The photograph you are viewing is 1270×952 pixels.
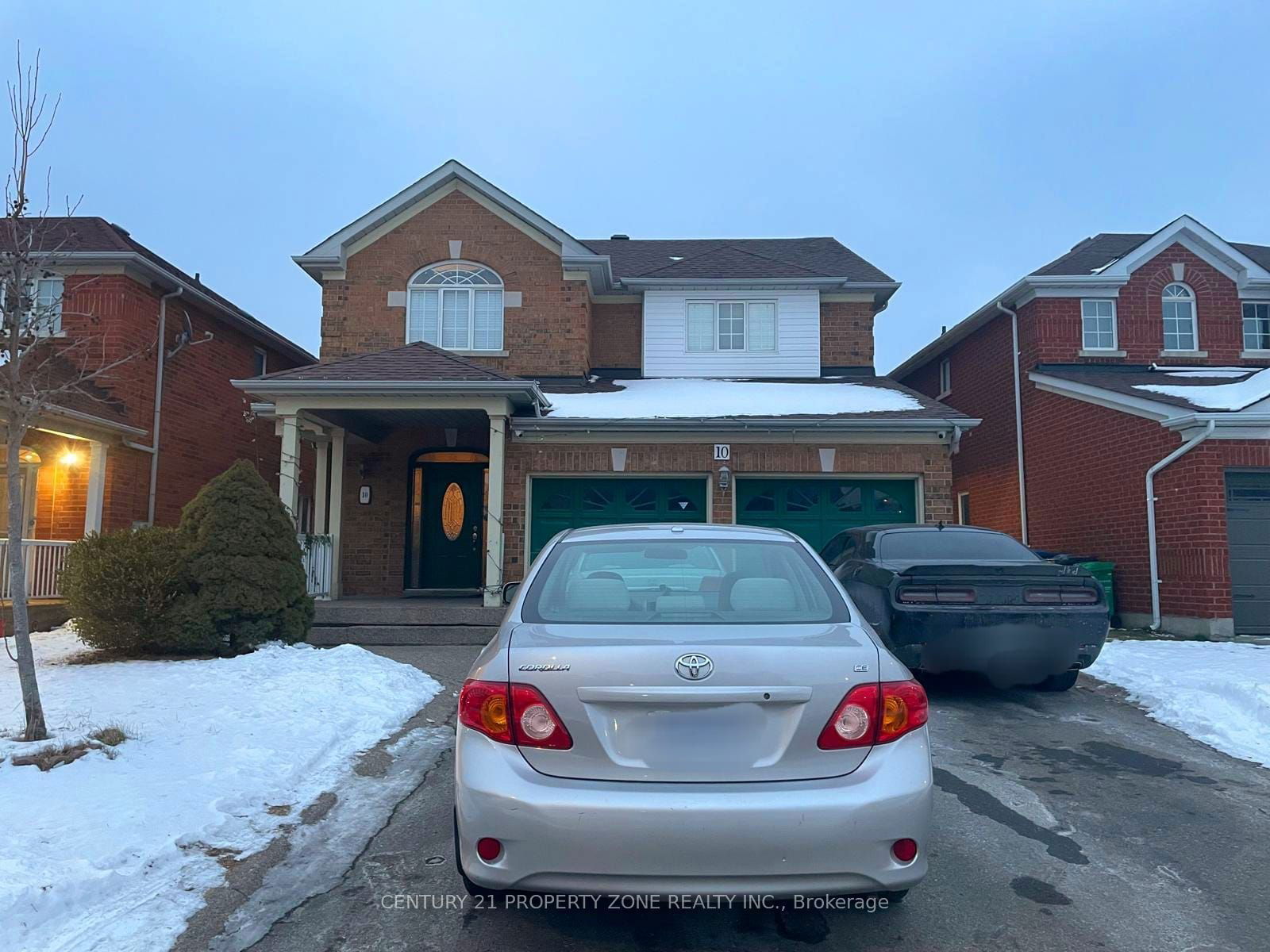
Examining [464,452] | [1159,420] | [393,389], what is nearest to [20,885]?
[393,389]

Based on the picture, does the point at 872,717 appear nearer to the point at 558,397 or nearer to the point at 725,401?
the point at 725,401

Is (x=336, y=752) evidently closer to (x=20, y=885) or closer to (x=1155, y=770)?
(x=20, y=885)

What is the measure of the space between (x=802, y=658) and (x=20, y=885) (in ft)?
9.62

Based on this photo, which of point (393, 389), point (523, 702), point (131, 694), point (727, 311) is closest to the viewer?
point (523, 702)

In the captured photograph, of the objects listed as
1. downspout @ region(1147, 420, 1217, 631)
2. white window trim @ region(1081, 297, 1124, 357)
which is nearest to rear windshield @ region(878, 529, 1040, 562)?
downspout @ region(1147, 420, 1217, 631)

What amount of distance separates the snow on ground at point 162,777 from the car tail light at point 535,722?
1.55 metres

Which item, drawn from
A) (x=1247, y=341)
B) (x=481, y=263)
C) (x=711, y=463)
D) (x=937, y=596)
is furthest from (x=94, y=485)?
(x=1247, y=341)

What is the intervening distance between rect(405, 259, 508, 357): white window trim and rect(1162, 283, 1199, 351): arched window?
450 inches

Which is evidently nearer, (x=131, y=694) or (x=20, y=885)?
(x=20, y=885)

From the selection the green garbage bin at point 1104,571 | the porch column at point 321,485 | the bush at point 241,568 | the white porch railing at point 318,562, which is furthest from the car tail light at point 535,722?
the porch column at point 321,485

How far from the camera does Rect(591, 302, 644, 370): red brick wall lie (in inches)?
655

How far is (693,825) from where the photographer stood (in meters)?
2.68

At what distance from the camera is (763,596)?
11.6ft

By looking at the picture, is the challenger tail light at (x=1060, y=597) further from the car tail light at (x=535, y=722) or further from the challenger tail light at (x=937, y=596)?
the car tail light at (x=535, y=722)
